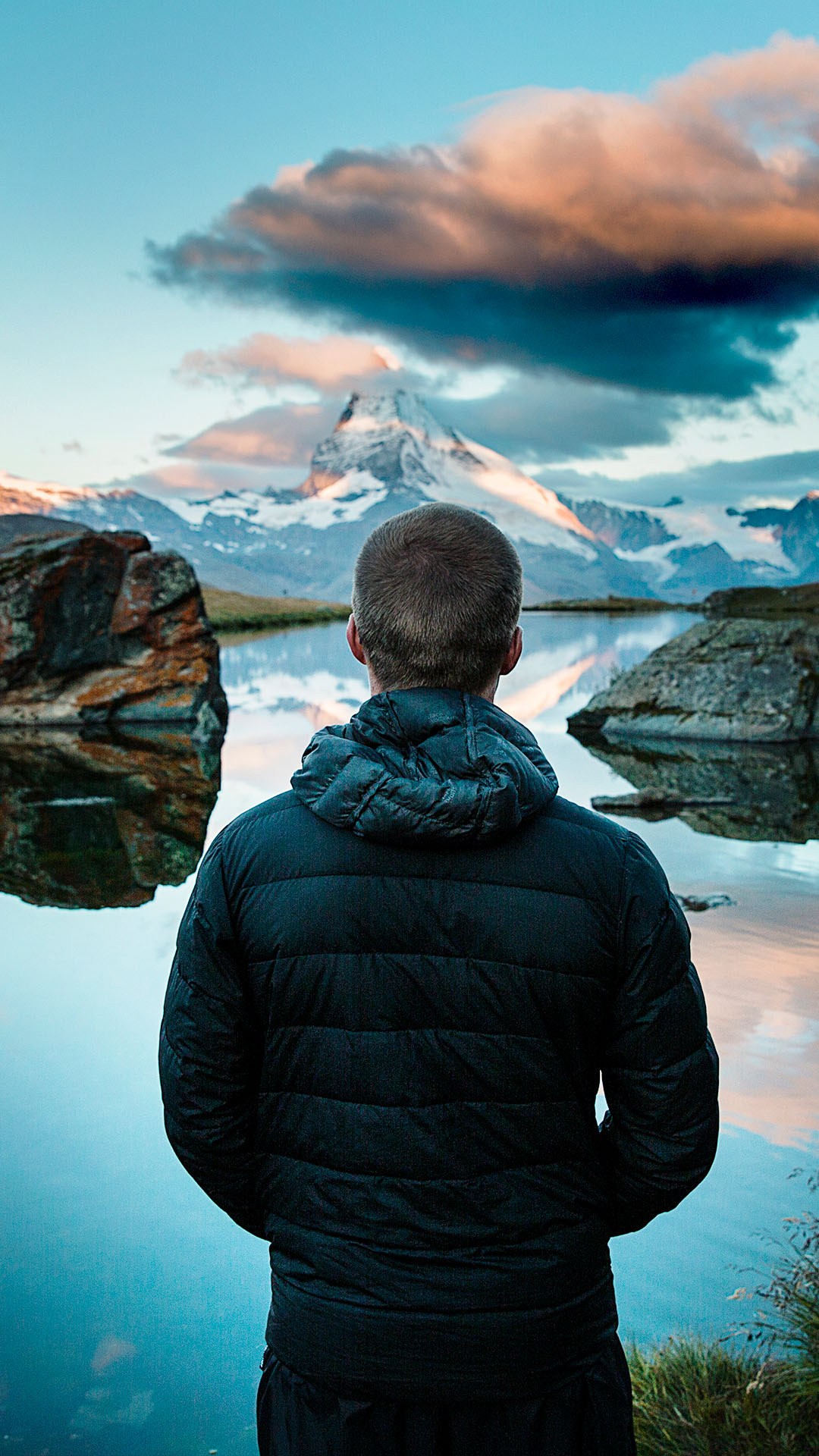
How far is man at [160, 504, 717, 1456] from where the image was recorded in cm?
183

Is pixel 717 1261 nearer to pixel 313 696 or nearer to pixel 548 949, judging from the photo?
pixel 548 949

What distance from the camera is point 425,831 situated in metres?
1.75

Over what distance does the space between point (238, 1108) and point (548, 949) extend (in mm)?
681

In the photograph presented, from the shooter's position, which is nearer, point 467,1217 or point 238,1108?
point 467,1217

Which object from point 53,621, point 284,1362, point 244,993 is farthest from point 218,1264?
point 53,621

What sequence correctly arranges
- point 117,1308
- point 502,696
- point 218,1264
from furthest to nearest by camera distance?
point 502,696 < point 218,1264 < point 117,1308

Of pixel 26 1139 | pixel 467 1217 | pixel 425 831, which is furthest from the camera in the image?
pixel 26 1139

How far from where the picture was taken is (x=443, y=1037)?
6.17ft

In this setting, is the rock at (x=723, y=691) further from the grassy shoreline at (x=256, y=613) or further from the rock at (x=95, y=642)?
the grassy shoreline at (x=256, y=613)

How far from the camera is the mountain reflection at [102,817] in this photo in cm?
860

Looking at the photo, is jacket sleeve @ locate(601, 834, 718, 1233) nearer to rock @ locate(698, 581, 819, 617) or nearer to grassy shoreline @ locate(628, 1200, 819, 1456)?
grassy shoreline @ locate(628, 1200, 819, 1456)

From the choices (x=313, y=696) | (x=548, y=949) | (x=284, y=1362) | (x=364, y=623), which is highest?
(x=364, y=623)

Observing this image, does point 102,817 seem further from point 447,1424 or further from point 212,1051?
point 447,1424

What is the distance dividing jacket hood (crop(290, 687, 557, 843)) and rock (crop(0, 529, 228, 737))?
58.9ft
